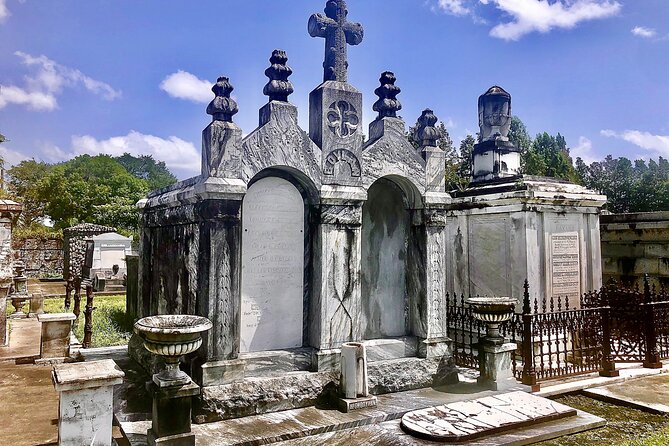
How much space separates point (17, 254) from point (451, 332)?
24.2 metres

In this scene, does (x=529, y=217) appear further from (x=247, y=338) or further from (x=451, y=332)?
(x=247, y=338)

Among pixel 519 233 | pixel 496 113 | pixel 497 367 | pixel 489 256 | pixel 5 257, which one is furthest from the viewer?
pixel 496 113

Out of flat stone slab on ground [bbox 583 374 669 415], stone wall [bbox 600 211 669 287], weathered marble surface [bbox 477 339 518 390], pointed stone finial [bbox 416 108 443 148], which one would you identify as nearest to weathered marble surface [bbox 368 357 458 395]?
weathered marble surface [bbox 477 339 518 390]

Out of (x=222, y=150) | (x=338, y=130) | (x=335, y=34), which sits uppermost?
(x=335, y=34)

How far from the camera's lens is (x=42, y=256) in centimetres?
2609

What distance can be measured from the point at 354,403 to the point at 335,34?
513cm

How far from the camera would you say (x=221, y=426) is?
5.11 meters

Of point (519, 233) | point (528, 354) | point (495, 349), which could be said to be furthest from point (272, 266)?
point (519, 233)

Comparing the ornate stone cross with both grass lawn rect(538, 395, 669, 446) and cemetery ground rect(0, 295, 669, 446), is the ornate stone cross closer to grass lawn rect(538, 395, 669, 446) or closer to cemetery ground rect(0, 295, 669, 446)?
cemetery ground rect(0, 295, 669, 446)

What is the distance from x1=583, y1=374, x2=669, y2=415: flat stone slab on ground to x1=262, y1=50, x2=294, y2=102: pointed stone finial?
6.14m

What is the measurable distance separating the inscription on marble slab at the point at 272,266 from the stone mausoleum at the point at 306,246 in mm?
15

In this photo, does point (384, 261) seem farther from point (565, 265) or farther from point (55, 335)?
point (55, 335)

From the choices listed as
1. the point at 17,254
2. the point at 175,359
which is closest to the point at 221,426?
the point at 175,359

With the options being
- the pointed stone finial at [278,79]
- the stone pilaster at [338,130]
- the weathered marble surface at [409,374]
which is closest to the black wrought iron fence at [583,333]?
the weathered marble surface at [409,374]
